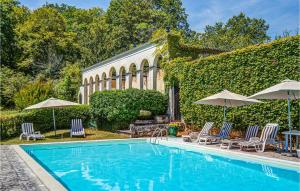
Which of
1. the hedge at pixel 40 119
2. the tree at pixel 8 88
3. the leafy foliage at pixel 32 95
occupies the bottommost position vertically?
the hedge at pixel 40 119

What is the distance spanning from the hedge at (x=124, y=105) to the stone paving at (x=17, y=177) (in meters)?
8.56

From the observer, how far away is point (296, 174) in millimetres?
8234

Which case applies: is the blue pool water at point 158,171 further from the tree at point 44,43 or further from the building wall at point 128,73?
the tree at point 44,43

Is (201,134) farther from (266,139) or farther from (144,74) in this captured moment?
(144,74)

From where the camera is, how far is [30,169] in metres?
8.24

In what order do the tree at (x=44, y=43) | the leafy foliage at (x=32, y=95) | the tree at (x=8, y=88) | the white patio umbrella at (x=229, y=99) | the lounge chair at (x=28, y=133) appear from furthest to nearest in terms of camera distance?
the tree at (x=44, y=43), the tree at (x=8, y=88), the leafy foliage at (x=32, y=95), the lounge chair at (x=28, y=133), the white patio umbrella at (x=229, y=99)

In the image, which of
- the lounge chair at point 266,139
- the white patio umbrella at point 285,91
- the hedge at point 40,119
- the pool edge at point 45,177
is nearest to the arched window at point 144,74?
the hedge at point 40,119

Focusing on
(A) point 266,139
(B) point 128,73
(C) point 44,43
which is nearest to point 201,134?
(A) point 266,139

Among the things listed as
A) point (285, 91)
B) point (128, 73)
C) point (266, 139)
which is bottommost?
point (266, 139)

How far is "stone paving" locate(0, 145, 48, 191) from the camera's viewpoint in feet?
20.2

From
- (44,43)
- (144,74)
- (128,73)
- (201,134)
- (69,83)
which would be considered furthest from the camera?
(44,43)

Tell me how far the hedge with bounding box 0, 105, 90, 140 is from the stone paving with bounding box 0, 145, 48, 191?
7.49 meters

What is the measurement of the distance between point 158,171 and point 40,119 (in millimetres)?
11827

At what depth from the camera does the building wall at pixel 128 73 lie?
21.9m
